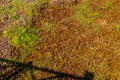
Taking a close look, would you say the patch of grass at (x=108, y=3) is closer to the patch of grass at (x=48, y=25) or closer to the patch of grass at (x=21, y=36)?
the patch of grass at (x=48, y=25)

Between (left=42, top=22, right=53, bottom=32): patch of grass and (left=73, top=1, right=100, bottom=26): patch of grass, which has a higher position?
(left=73, top=1, right=100, bottom=26): patch of grass

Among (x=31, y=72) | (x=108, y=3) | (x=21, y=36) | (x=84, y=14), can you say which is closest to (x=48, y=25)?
(x=21, y=36)

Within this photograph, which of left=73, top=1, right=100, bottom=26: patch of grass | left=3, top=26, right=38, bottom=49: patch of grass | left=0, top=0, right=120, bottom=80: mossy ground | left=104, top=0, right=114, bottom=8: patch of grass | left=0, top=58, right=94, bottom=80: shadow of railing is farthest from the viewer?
left=104, top=0, right=114, bottom=8: patch of grass

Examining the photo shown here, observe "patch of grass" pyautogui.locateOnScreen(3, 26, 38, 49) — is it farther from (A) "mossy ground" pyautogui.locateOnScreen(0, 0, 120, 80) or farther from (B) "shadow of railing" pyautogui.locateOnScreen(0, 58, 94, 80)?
(B) "shadow of railing" pyautogui.locateOnScreen(0, 58, 94, 80)

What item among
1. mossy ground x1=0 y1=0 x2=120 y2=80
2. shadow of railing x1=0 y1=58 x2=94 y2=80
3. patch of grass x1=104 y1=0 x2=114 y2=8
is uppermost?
patch of grass x1=104 y1=0 x2=114 y2=8

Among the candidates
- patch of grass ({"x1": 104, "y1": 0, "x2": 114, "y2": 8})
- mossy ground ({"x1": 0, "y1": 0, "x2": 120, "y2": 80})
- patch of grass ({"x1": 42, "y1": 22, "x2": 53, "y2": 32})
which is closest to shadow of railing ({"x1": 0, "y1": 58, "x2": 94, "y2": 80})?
mossy ground ({"x1": 0, "y1": 0, "x2": 120, "y2": 80})

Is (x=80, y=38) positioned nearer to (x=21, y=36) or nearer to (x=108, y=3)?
(x=21, y=36)

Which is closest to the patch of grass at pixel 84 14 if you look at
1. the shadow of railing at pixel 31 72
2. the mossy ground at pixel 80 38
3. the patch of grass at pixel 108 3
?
the mossy ground at pixel 80 38

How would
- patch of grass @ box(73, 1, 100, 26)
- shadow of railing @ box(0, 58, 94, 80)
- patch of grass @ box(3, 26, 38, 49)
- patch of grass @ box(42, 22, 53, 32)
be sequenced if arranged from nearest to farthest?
shadow of railing @ box(0, 58, 94, 80), patch of grass @ box(3, 26, 38, 49), patch of grass @ box(42, 22, 53, 32), patch of grass @ box(73, 1, 100, 26)

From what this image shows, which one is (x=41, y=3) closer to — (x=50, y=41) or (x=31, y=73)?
(x=50, y=41)

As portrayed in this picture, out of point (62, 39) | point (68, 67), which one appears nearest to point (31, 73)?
point (68, 67)
